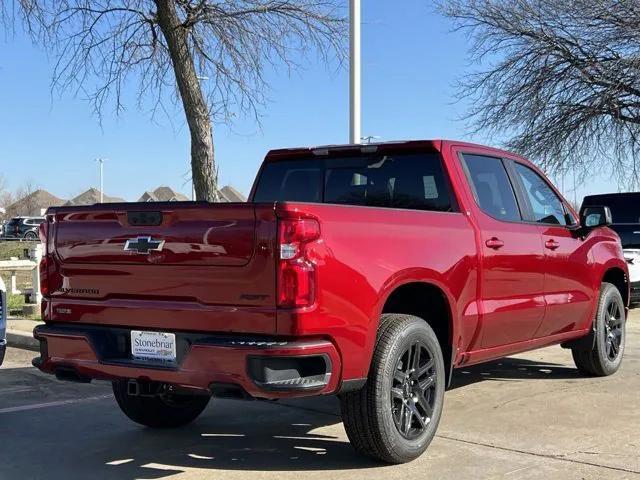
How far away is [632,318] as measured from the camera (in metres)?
12.3

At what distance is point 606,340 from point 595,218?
1.34 m

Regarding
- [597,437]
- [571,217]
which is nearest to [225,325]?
[597,437]

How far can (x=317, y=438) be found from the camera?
5.46m

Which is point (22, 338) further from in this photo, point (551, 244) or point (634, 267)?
point (634, 267)

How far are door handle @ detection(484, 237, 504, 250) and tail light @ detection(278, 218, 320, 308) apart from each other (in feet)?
6.30

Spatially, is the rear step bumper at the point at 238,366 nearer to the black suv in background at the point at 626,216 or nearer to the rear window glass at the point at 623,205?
the black suv in background at the point at 626,216

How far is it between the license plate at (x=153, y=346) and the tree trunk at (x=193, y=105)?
6.17 m

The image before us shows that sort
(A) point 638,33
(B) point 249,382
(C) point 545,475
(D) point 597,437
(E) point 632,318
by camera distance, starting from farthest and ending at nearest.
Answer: (A) point 638,33 → (E) point 632,318 → (D) point 597,437 → (C) point 545,475 → (B) point 249,382

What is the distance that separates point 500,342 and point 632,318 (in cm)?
747

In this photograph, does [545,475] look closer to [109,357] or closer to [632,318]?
[109,357]

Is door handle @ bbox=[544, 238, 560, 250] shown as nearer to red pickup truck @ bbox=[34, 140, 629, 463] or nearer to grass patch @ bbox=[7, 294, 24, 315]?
red pickup truck @ bbox=[34, 140, 629, 463]

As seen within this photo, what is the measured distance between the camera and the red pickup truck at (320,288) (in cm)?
410

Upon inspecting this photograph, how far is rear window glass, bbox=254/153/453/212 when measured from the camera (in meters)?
5.66

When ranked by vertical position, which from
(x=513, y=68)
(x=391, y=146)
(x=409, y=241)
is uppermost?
(x=513, y=68)
